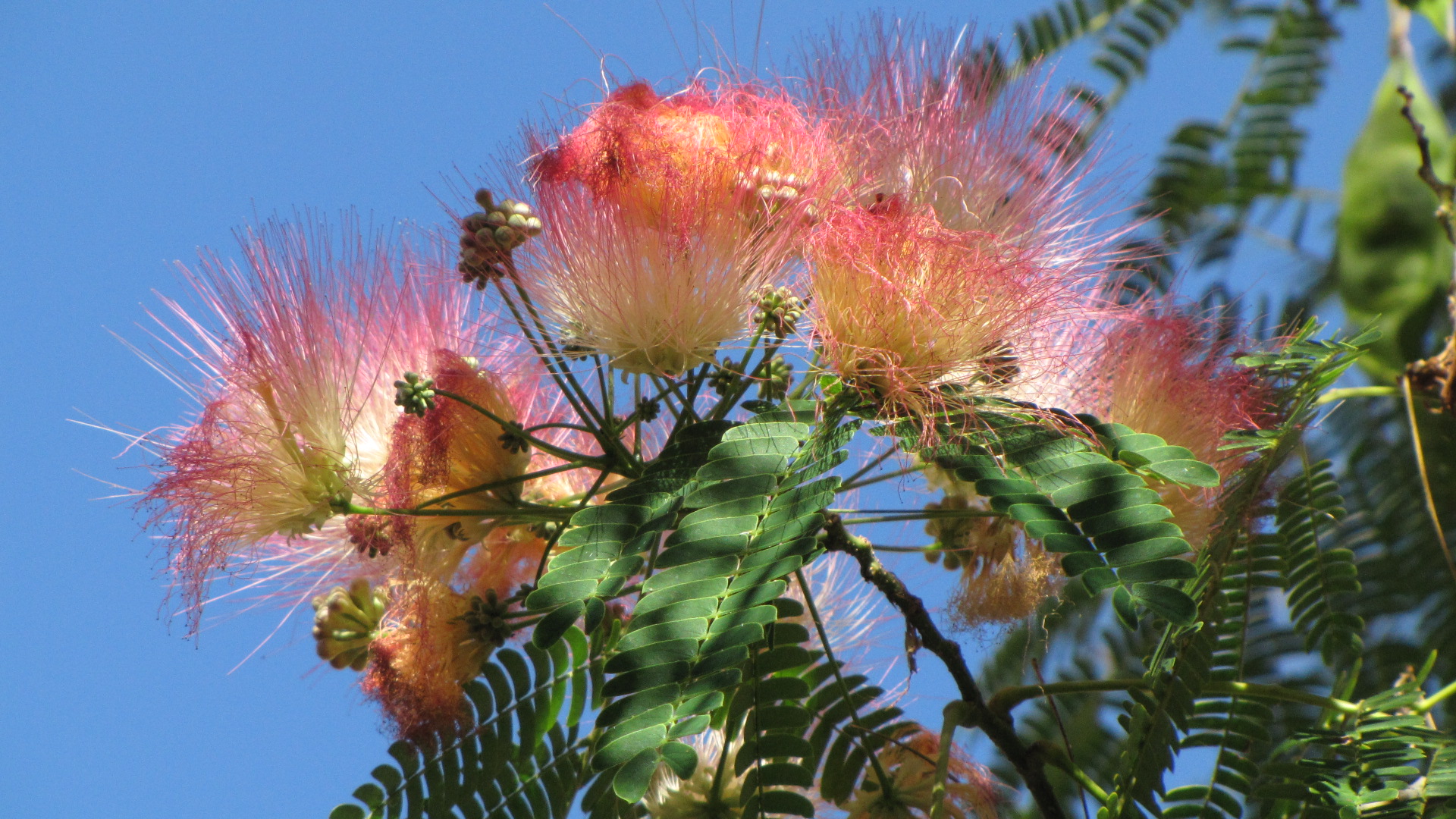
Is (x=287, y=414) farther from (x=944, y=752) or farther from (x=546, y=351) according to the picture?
(x=944, y=752)

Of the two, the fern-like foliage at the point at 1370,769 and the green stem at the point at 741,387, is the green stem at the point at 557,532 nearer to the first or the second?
the green stem at the point at 741,387

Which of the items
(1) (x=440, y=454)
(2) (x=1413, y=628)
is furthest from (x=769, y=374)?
(2) (x=1413, y=628)

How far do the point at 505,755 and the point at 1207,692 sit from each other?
3.76ft

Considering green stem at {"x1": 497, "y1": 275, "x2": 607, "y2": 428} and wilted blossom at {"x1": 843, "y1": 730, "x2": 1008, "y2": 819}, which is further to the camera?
wilted blossom at {"x1": 843, "y1": 730, "x2": 1008, "y2": 819}

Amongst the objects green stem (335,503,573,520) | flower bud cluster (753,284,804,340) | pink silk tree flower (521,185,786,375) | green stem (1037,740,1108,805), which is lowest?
green stem (1037,740,1108,805)

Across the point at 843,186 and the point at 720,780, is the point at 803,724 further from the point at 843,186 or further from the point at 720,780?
the point at 843,186

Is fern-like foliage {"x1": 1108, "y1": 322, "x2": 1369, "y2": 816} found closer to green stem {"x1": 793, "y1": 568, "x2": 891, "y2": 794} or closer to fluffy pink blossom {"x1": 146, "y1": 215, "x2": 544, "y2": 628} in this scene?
green stem {"x1": 793, "y1": 568, "x2": 891, "y2": 794}

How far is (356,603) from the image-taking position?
2.03m

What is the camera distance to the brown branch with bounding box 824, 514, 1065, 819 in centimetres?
186

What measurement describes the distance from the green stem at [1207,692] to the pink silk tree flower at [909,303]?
510 millimetres

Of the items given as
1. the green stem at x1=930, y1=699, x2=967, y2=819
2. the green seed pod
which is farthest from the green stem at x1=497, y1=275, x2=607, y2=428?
the green seed pod

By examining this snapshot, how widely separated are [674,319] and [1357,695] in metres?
2.09

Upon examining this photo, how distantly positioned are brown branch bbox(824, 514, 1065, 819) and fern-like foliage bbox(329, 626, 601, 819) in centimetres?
48

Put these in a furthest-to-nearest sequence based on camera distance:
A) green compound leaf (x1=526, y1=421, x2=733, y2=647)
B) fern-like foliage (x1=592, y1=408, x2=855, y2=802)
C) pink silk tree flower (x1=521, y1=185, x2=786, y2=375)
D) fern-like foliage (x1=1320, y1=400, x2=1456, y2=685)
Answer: fern-like foliage (x1=1320, y1=400, x2=1456, y2=685)
pink silk tree flower (x1=521, y1=185, x2=786, y2=375)
green compound leaf (x1=526, y1=421, x2=733, y2=647)
fern-like foliage (x1=592, y1=408, x2=855, y2=802)
